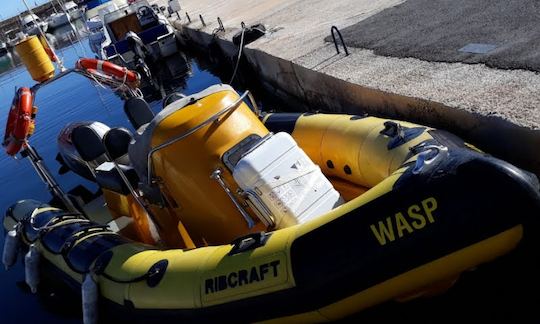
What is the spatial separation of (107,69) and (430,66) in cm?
413

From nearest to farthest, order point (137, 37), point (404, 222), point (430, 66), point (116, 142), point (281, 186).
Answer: point (404, 222) → point (281, 186) → point (116, 142) → point (430, 66) → point (137, 37)

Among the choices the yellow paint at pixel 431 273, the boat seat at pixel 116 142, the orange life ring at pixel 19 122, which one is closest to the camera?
the yellow paint at pixel 431 273

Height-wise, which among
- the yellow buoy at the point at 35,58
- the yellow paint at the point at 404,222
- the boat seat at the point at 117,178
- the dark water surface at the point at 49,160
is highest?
the yellow buoy at the point at 35,58

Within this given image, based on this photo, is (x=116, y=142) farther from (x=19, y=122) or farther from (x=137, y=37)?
(x=137, y=37)

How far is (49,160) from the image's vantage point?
12.4m

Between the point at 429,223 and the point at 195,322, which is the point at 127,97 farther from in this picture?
the point at 429,223

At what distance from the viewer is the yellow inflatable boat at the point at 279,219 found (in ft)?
10.7

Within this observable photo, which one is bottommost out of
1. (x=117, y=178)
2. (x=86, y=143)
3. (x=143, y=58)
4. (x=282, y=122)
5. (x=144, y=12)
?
(x=143, y=58)

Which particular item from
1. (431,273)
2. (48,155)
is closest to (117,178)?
(431,273)

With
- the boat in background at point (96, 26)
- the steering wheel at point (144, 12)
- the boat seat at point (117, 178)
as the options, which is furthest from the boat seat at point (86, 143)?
the boat in background at point (96, 26)

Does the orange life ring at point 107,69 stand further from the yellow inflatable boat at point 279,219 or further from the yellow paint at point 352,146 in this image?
the yellow paint at point 352,146

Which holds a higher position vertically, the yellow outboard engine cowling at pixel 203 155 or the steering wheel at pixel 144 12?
the steering wheel at pixel 144 12

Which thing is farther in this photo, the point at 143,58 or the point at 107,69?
the point at 143,58

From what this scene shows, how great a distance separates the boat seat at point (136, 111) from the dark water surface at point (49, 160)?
5.79 feet
